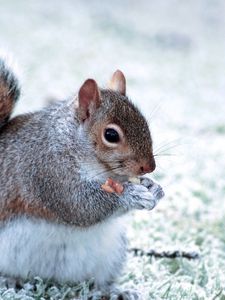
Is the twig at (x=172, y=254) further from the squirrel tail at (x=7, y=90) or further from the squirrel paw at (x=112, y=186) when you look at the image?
the squirrel tail at (x=7, y=90)

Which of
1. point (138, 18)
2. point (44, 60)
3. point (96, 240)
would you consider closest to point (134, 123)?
point (96, 240)

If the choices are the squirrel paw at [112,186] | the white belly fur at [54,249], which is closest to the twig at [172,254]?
the white belly fur at [54,249]

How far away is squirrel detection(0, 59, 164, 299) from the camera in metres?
2.58

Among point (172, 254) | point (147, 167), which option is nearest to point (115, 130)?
point (147, 167)

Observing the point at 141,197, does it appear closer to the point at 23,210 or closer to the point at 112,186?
the point at 112,186

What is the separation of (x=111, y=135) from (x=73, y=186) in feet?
0.80

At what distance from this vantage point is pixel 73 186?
2.63 m

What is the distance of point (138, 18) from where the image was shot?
54.0ft

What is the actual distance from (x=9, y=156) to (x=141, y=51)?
9.94 metres

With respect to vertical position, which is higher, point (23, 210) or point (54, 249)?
point (23, 210)

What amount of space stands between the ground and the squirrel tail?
76 millimetres

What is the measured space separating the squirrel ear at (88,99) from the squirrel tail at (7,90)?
1.04 ft

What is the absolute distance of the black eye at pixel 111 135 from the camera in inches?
101

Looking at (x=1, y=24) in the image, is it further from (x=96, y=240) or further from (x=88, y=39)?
(x=96, y=240)
